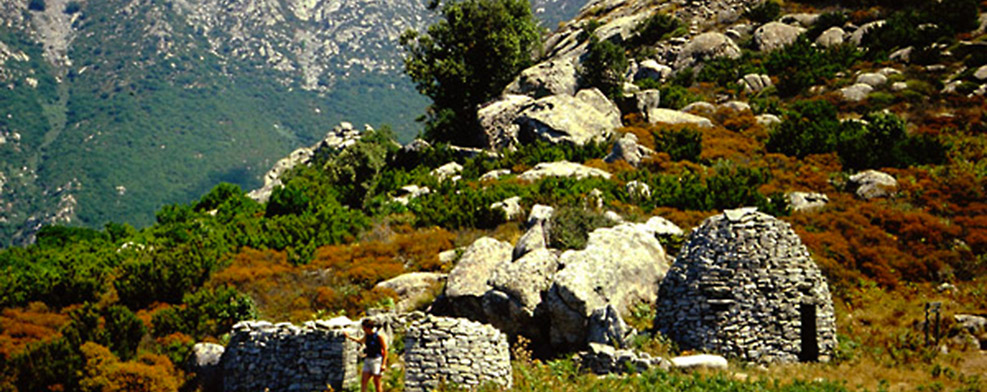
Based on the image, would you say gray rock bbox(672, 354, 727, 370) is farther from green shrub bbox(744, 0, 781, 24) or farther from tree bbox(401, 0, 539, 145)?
green shrub bbox(744, 0, 781, 24)

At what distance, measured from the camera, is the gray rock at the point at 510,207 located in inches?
1083

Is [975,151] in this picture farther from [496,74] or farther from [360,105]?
[360,105]

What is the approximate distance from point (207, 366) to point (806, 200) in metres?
22.5

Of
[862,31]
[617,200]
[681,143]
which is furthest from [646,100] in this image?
[862,31]

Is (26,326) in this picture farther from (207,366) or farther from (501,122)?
(501,122)

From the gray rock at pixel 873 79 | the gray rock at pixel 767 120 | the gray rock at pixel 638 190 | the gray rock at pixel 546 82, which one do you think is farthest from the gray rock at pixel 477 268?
the gray rock at pixel 873 79

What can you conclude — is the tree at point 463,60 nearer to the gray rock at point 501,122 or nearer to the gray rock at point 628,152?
the gray rock at point 501,122

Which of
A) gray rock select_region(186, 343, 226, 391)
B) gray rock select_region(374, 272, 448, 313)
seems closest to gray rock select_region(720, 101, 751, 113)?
A: gray rock select_region(374, 272, 448, 313)

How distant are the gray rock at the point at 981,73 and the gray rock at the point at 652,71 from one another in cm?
1925

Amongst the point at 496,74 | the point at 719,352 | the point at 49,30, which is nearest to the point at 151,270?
the point at 719,352

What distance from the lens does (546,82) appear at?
43.6 metres

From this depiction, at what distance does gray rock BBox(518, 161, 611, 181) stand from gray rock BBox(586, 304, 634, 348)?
Answer: 14272 millimetres

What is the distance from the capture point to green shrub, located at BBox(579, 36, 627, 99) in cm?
4416

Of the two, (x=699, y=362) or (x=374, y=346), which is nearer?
(x=374, y=346)
